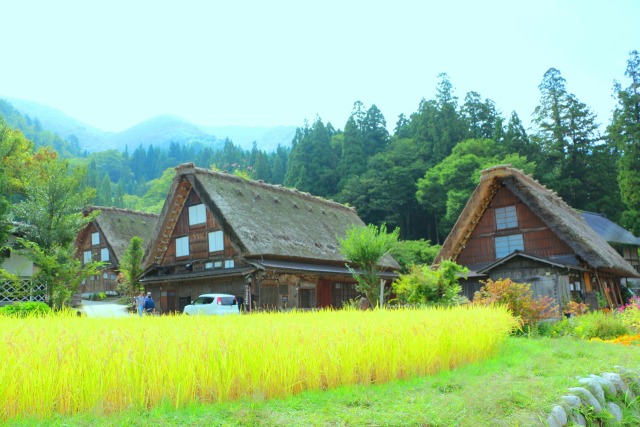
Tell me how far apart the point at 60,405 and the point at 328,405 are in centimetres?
A: 213

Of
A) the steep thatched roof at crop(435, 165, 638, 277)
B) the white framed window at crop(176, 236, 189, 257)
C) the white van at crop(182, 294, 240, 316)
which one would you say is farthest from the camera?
the white framed window at crop(176, 236, 189, 257)

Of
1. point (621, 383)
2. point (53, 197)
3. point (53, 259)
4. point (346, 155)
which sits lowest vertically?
point (621, 383)

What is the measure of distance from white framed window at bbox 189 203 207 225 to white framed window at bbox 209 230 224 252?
0.88 m

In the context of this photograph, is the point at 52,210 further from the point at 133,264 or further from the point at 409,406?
the point at 409,406

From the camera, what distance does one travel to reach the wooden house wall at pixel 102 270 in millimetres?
34594

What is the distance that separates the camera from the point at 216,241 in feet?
72.7

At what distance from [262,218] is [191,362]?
18318 millimetres

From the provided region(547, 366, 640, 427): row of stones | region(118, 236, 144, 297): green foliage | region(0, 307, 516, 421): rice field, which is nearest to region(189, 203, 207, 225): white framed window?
region(118, 236, 144, 297): green foliage

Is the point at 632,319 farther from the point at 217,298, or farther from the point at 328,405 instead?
the point at 217,298

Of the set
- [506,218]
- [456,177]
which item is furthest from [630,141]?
[506,218]

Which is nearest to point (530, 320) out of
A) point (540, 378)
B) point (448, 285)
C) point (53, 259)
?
point (448, 285)

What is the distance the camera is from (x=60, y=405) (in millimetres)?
4090

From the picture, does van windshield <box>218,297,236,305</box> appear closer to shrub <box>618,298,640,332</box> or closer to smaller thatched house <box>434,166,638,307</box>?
smaller thatched house <box>434,166,638,307</box>

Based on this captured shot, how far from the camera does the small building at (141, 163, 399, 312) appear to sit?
815 inches
